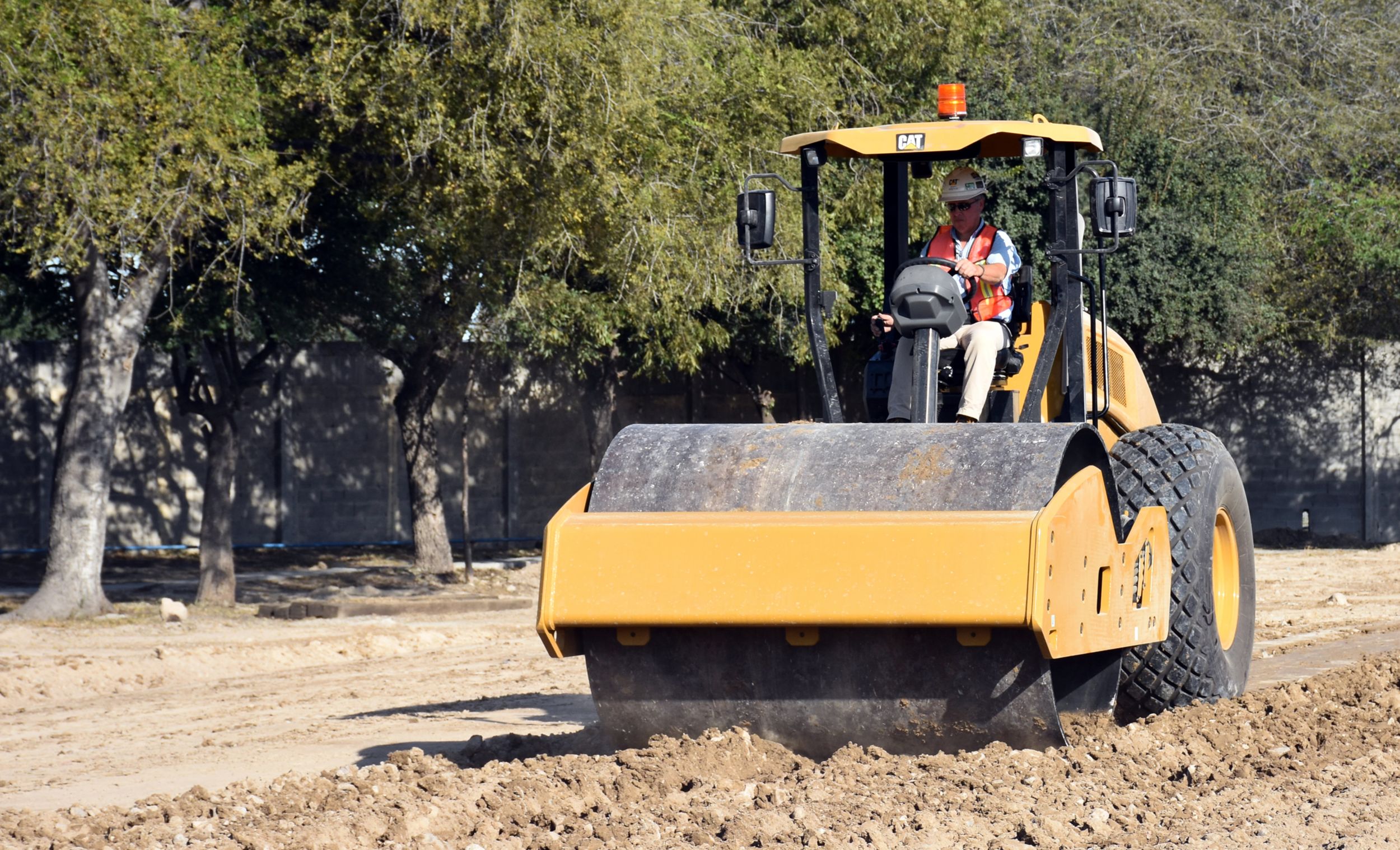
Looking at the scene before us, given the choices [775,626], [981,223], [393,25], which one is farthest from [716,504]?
[393,25]

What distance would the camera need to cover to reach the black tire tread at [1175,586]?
6.21 meters

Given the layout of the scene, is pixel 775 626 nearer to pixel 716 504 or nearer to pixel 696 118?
pixel 716 504

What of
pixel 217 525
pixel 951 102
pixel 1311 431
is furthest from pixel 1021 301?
pixel 1311 431

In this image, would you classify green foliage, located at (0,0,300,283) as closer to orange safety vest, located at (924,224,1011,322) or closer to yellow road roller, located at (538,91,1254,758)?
orange safety vest, located at (924,224,1011,322)

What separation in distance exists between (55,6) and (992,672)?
10.4 m

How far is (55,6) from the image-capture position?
12594 mm

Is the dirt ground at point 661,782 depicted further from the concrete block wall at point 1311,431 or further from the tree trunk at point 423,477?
the concrete block wall at point 1311,431

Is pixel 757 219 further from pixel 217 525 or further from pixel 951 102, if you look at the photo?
pixel 217 525

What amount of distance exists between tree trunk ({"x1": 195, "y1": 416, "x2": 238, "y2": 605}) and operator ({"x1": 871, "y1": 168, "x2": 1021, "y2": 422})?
Result: 11667mm

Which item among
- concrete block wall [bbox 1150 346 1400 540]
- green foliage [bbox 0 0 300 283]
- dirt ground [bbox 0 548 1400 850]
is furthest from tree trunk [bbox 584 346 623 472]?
dirt ground [bbox 0 548 1400 850]

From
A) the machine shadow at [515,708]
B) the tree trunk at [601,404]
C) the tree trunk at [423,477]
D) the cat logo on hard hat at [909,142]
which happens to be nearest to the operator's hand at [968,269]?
the cat logo on hard hat at [909,142]

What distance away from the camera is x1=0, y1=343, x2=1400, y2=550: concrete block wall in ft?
74.6

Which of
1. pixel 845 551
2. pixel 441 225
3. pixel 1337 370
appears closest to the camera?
pixel 845 551

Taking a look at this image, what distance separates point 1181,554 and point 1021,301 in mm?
1321
